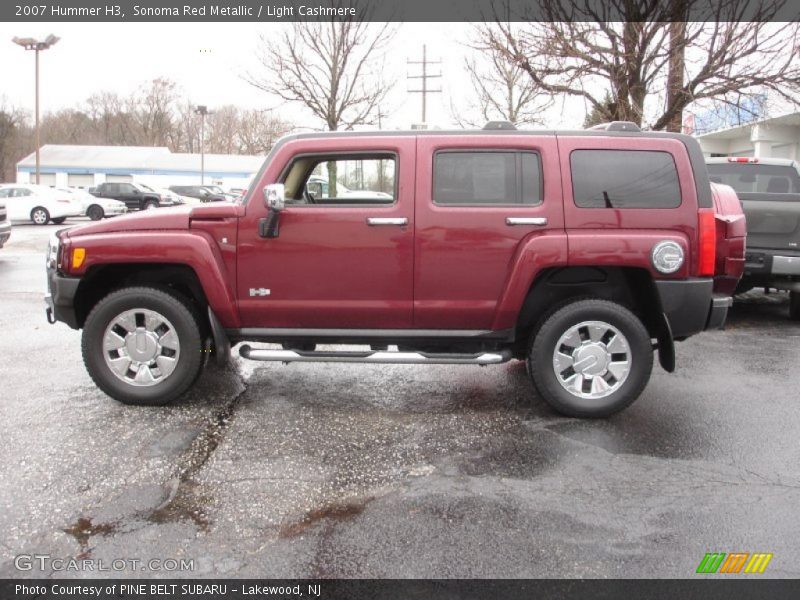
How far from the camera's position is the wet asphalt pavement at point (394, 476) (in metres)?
2.87

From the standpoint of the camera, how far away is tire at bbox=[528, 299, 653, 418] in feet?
14.7

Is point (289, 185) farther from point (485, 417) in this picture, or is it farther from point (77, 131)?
point (77, 131)

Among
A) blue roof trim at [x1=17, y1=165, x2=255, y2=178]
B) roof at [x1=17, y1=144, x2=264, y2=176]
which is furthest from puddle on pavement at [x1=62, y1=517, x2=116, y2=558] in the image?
blue roof trim at [x1=17, y1=165, x2=255, y2=178]

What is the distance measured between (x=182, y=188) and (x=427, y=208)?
145ft

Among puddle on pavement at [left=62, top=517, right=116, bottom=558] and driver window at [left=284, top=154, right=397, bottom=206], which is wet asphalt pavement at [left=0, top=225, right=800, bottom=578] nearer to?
puddle on pavement at [left=62, top=517, right=116, bottom=558]

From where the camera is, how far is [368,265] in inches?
178

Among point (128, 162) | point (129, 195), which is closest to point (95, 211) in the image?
point (129, 195)

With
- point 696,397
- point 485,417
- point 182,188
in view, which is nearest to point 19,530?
point 485,417

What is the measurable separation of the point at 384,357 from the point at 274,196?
4.24 ft

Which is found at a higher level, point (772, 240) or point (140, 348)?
point (772, 240)

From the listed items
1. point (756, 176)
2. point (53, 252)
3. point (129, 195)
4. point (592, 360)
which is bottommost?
point (592, 360)

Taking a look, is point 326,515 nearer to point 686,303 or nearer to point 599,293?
point 599,293

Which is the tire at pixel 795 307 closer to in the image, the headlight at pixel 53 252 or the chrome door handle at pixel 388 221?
the chrome door handle at pixel 388 221

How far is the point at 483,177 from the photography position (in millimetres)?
4547
